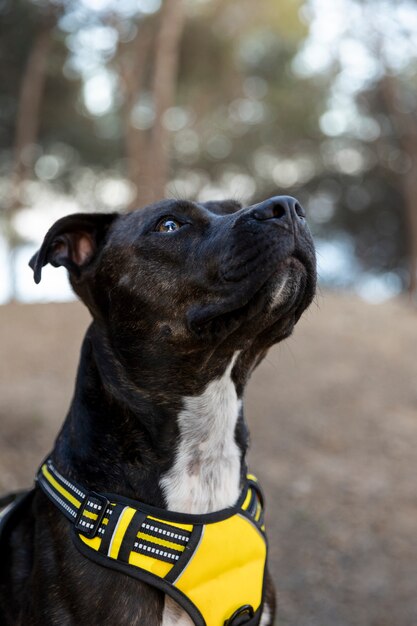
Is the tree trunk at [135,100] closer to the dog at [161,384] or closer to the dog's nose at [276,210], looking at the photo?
the dog at [161,384]

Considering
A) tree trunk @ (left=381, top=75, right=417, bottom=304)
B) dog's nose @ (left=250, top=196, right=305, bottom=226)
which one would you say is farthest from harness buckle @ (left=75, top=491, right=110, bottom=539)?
tree trunk @ (left=381, top=75, right=417, bottom=304)

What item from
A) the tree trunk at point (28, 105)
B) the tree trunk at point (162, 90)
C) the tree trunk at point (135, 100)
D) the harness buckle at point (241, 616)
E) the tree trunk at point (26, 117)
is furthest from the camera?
the tree trunk at point (28, 105)

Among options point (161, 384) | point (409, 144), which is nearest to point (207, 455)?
point (161, 384)

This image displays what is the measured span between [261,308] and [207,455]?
68 cm

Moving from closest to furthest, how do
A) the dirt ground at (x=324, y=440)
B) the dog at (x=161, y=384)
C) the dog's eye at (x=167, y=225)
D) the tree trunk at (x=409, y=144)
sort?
the dog at (x=161, y=384) → the dog's eye at (x=167, y=225) → the dirt ground at (x=324, y=440) → the tree trunk at (x=409, y=144)

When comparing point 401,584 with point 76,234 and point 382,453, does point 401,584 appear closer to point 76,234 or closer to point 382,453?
point 382,453

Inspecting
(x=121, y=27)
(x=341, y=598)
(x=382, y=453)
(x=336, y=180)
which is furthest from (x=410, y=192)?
(x=341, y=598)

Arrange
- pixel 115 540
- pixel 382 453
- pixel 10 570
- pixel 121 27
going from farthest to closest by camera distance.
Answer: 1. pixel 121 27
2. pixel 382 453
3. pixel 10 570
4. pixel 115 540

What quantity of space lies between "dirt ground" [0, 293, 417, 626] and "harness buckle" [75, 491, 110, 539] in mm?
1701

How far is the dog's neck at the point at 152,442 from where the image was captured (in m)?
2.85

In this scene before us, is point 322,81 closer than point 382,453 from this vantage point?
No

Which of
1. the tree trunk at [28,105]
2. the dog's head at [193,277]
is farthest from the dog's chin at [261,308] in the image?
the tree trunk at [28,105]

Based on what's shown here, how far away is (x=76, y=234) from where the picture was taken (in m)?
3.36

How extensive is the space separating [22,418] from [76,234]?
186 inches
